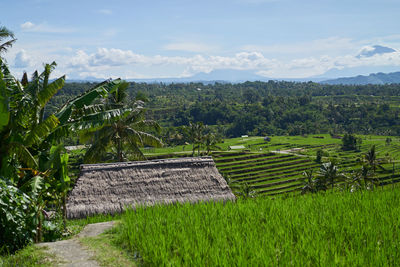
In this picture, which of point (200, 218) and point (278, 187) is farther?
point (278, 187)

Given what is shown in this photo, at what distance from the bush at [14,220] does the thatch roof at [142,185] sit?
2535mm

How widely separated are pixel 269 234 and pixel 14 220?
3.53 meters

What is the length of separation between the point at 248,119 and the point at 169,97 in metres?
39.8

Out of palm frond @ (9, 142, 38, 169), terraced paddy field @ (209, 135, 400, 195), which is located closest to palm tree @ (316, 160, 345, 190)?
terraced paddy field @ (209, 135, 400, 195)

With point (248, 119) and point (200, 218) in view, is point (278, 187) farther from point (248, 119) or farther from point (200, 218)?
point (248, 119)

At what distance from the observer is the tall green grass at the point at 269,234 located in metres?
4.07

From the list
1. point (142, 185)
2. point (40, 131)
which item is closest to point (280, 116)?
point (142, 185)

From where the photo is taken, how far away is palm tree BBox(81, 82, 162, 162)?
13191 mm

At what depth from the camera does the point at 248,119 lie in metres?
94.4

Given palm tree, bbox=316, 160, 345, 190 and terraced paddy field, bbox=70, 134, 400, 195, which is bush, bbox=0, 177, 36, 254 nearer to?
palm tree, bbox=316, 160, 345, 190

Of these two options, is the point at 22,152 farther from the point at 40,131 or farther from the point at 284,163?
the point at 284,163

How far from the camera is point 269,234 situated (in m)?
4.85

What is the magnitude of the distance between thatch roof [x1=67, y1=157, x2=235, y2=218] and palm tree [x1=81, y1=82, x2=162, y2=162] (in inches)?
176

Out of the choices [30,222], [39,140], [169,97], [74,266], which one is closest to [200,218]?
[74,266]
